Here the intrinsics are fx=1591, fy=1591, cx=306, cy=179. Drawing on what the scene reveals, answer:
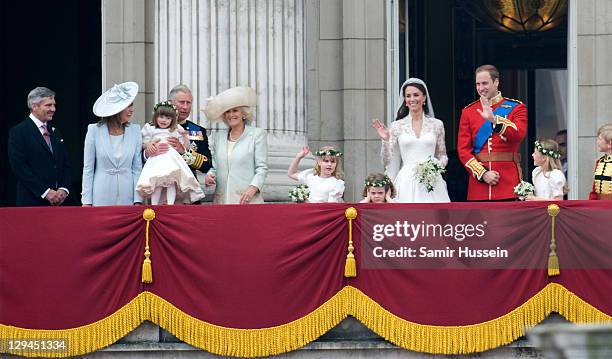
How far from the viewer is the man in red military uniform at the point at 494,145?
13922mm

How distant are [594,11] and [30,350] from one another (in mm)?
7926

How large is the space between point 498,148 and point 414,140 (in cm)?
83

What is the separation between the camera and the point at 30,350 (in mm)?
12453

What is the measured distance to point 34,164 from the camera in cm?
1377

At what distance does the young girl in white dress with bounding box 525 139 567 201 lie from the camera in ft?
43.7

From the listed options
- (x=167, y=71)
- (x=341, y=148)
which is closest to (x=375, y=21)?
(x=341, y=148)

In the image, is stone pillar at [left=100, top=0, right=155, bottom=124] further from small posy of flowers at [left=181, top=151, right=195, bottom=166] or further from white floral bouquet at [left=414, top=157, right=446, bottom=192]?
white floral bouquet at [left=414, top=157, right=446, bottom=192]

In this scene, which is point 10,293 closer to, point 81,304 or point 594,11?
point 81,304

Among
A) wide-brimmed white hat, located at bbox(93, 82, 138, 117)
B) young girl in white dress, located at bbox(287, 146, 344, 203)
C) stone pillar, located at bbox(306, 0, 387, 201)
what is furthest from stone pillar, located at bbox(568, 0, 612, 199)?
wide-brimmed white hat, located at bbox(93, 82, 138, 117)

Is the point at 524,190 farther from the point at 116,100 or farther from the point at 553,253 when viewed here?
the point at 116,100

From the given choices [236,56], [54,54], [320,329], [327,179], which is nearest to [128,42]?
[236,56]

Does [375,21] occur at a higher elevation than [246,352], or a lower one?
higher

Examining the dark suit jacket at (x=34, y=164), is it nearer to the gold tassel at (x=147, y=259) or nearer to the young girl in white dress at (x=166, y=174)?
the young girl in white dress at (x=166, y=174)

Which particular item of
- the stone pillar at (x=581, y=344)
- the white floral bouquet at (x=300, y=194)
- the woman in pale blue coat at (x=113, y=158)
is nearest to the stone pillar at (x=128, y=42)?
the woman in pale blue coat at (x=113, y=158)
